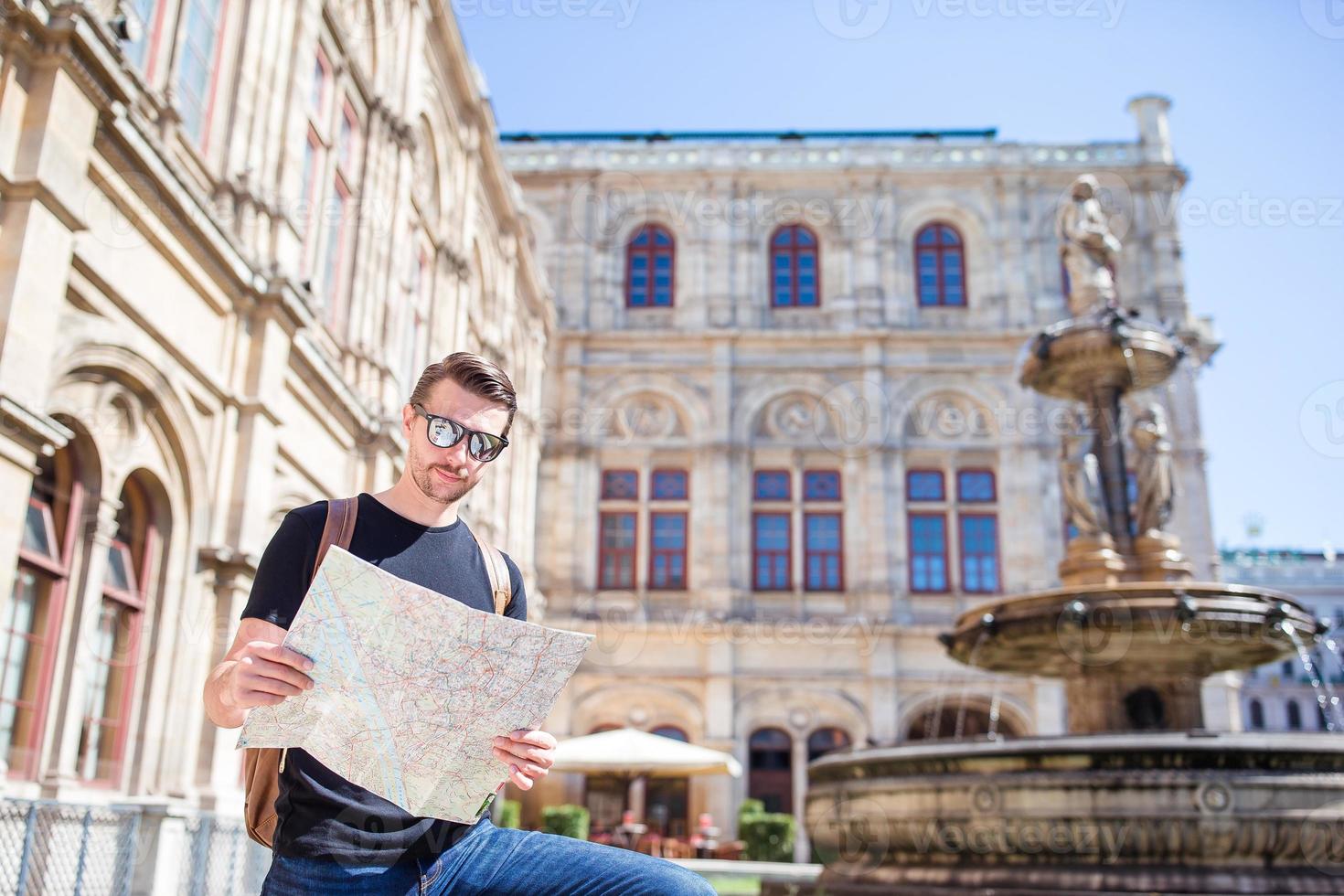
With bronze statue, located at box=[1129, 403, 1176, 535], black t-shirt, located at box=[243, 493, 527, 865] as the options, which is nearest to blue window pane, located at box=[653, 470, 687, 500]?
bronze statue, located at box=[1129, 403, 1176, 535]

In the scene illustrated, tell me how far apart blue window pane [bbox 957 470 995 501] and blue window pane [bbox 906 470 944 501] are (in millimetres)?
466

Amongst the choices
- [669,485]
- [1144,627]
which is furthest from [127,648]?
[669,485]

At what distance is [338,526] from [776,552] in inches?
1011

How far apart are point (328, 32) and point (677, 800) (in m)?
17.6

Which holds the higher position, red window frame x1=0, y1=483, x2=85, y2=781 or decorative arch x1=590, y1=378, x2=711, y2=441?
decorative arch x1=590, y1=378, x2=711, y2=441

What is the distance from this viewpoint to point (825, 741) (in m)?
26.2

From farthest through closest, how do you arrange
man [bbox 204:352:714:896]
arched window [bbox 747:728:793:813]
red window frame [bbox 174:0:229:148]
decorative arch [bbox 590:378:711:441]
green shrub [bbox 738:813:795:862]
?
1. decorative arch [bbox 590:378:711:441]
2. arched window [bbox 747:728:793:813]
3. green shrub [bbox 738:813:795:862]
4. red window frame [bbox 174:0:229:148]
5. man [bbox 204:352:714:896]

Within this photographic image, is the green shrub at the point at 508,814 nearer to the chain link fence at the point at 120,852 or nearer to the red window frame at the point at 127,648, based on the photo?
the chain link fence at the point at 120,852

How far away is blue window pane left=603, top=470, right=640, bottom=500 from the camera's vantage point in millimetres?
28367

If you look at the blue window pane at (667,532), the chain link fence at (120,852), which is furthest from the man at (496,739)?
the blue window pane at (667,532)

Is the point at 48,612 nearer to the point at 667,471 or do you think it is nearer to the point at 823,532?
the point at 667,471

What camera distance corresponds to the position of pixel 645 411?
94.7 ft

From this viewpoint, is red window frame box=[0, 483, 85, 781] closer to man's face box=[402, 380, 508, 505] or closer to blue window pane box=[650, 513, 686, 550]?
man's face box=[402, 380, 508, 505]

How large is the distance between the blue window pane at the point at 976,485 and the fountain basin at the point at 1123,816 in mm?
20417
